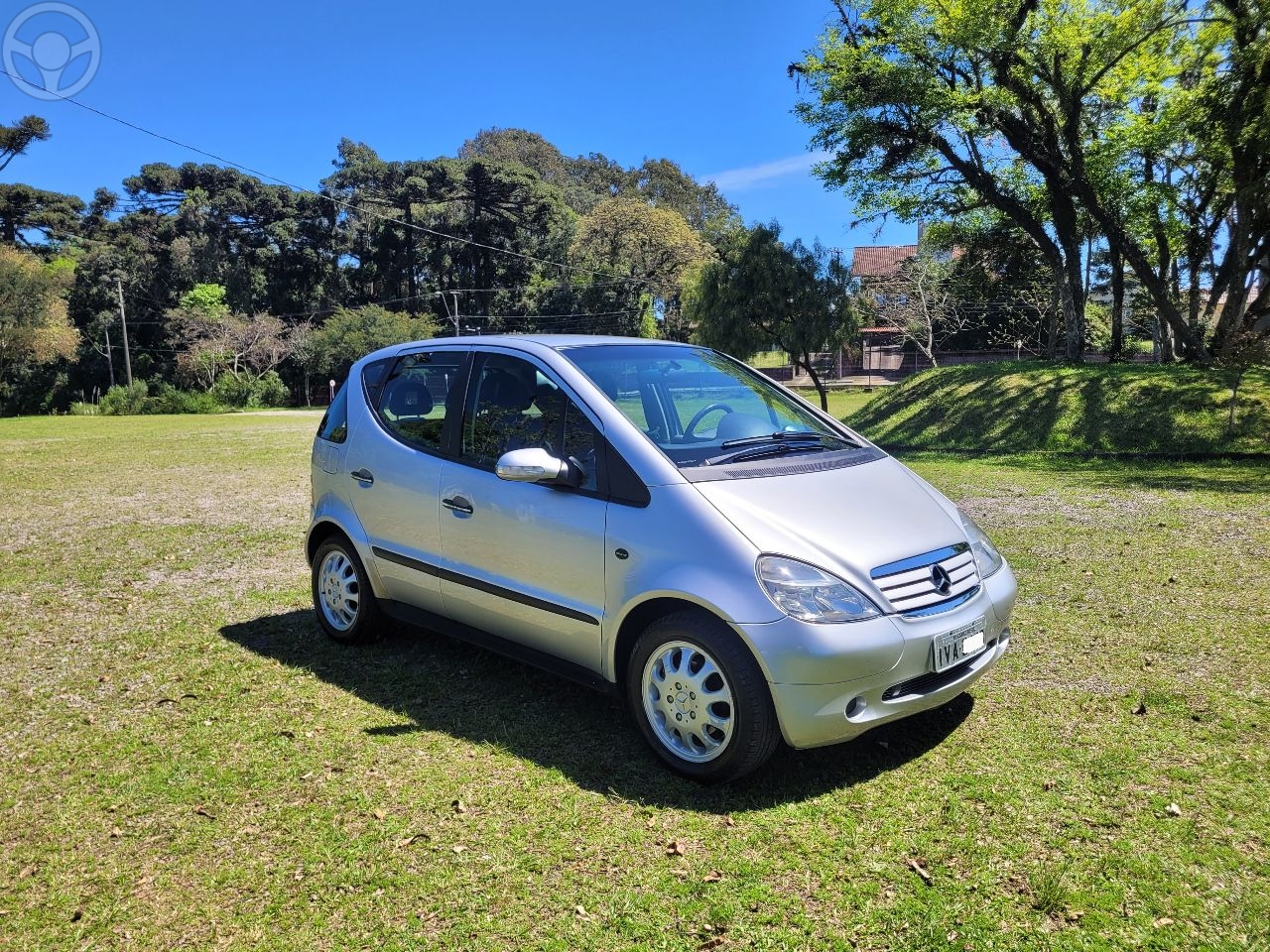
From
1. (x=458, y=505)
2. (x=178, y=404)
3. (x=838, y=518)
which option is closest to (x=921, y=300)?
(x=458, y=505)

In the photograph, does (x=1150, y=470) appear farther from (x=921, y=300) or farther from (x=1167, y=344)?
(x=921, y=300)

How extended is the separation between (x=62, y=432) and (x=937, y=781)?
32.4 meters

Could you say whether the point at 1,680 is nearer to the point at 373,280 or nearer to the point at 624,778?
the point at 624,778

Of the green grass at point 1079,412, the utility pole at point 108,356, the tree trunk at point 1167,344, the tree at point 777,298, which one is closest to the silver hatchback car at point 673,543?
the green grass at point 1079,412

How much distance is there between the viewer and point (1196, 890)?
288 cm

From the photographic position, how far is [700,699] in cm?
348

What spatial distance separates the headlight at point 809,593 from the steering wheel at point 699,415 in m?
1.05

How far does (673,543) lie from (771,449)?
2.85 ft

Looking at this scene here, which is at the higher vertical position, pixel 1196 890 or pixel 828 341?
pixel 828 341

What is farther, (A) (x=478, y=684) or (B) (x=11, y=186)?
(B) (x=11, y=186)

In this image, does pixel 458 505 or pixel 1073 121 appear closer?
pixel 458 505

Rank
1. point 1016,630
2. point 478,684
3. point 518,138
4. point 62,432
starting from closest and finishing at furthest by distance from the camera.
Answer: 1. point 478,684
2. point 1016,630
3. point 62,432
4. point 518,138

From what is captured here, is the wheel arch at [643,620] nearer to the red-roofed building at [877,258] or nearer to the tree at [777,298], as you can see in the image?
the tree at [777,298]

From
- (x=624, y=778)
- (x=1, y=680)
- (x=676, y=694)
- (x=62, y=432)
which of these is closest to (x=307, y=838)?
(x=624, y=778)
